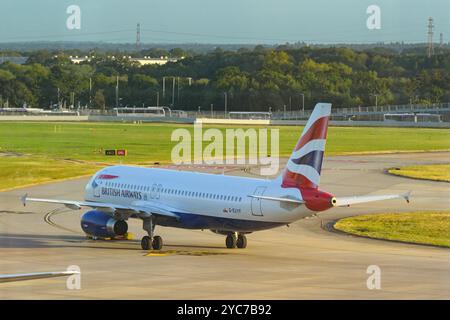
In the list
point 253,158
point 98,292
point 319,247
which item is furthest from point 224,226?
point 253,158

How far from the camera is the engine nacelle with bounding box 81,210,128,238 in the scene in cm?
6506

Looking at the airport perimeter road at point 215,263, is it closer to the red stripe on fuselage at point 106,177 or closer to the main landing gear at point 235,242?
the main landing gear at point 235,242

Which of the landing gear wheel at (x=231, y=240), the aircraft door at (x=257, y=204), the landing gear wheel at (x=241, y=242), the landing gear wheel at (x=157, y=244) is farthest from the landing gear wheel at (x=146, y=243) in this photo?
the aircraft door at (x=257, y=204)

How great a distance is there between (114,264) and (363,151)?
113m

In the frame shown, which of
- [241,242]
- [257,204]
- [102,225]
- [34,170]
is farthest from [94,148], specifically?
[257,204]

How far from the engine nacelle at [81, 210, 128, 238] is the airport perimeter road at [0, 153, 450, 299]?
2.03 feet

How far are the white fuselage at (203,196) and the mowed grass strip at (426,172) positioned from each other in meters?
54.5

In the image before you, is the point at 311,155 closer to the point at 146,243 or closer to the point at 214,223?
the point at 214,223

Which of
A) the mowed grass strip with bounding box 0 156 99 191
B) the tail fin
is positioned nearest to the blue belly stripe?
the tail fin

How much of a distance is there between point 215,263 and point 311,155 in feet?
23.8

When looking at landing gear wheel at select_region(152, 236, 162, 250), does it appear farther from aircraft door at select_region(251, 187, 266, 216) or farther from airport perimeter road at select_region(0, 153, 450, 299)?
aircraft door at select_region(251, 187, 266, 216)

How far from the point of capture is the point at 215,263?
56.9 m

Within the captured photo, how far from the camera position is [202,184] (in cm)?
6234
